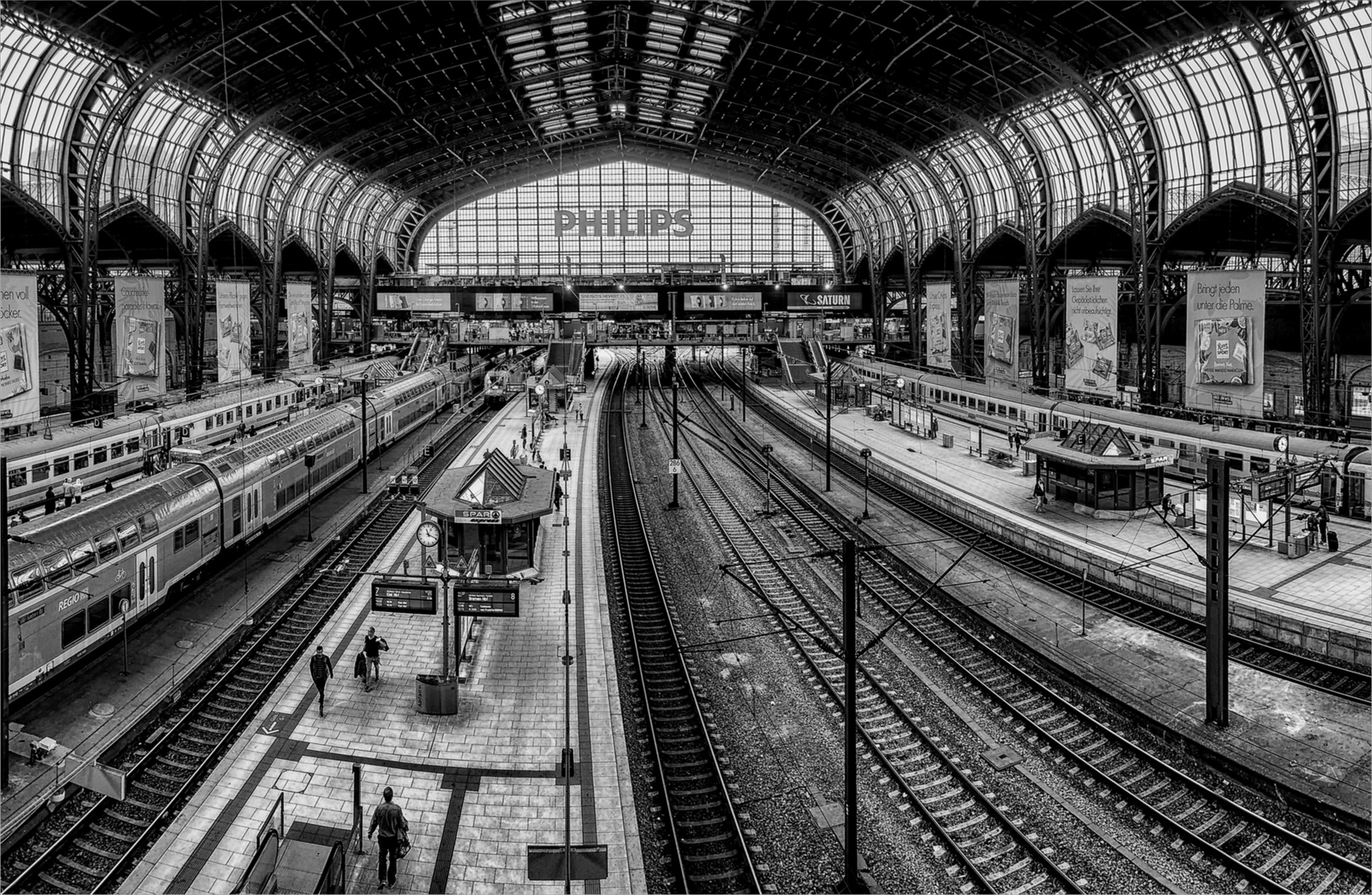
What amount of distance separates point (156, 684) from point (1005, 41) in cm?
4804

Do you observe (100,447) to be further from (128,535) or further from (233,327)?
(128,535)


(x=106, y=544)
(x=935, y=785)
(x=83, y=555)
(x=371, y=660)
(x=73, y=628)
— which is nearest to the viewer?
(x=935, y=785)

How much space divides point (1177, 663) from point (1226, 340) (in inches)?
652

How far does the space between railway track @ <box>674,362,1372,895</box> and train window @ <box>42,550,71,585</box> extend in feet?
58.6

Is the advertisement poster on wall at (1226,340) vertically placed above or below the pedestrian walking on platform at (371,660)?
above

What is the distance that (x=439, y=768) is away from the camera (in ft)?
57.0

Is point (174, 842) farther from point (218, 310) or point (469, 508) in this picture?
point (218, 310)

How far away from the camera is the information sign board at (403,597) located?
811 inches

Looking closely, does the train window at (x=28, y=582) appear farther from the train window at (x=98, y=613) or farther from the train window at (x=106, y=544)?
the train window at (x=106, y=544)

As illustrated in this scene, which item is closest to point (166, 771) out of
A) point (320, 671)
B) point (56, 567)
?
point (320, 671)

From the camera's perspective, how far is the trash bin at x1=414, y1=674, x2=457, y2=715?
19.5m

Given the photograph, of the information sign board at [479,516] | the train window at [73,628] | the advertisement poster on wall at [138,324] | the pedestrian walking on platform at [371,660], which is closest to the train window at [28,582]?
the train window at [73,628]

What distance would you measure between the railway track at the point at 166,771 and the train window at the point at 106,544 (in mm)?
3732

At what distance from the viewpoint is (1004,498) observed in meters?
38.9
